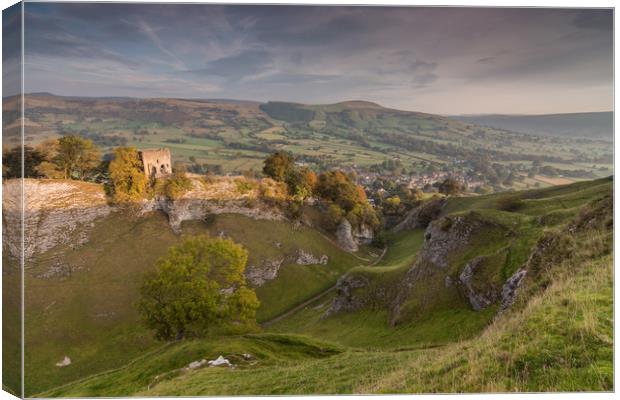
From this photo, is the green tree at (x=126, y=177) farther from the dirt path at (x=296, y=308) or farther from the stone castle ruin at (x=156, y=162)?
the dirt path at (x=296, y=308)

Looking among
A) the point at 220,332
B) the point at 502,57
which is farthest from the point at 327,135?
the point at 220,332

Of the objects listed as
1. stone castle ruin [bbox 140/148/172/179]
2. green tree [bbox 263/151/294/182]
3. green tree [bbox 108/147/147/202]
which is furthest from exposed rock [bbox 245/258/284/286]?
stone castle ruin [bbox 140/148/172/179]

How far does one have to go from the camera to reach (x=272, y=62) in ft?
71.5

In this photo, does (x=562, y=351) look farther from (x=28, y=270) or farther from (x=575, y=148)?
(x=28, y=270)

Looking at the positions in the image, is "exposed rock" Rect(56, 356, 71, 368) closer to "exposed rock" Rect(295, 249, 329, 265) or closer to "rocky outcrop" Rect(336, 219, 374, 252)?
"exposed rock" Rect(295, 249, 329, 265)

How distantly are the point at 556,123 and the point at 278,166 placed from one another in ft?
90.3

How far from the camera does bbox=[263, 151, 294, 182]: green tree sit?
134ft

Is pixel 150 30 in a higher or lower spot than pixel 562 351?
higher

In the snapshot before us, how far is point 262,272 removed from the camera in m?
33.4

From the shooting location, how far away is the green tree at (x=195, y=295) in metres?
18.8

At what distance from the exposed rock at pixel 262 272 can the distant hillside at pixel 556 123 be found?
20.9m

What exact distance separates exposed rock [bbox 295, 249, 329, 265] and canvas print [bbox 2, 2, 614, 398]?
0.76ft

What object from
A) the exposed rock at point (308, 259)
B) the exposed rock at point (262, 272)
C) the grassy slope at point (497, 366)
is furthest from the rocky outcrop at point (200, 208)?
the grassy slope at point (497, 366)

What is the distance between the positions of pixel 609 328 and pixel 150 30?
19.2m
